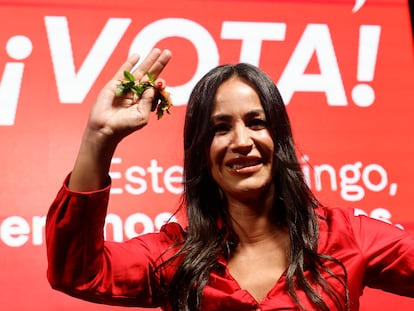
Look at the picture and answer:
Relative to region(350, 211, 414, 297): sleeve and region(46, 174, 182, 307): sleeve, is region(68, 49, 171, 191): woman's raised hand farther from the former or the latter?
region(350, 211, 414, 297): sleeve

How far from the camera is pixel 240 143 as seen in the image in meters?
1.33

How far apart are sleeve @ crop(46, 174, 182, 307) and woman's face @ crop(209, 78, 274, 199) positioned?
18 centimetres

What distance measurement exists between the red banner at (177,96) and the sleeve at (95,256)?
448mm

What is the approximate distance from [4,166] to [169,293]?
664mm

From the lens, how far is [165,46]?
1929 mm

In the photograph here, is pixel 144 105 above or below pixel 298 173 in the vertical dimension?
above

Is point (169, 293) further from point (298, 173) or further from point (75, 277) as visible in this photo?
point (298, 173)

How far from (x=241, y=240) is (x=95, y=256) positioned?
12.7 inches

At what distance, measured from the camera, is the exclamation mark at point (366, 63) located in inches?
77.2

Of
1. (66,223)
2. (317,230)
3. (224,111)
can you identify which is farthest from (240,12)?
(66,223)

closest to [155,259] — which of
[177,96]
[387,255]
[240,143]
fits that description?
[240,143]

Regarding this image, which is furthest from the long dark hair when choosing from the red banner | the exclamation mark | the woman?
the exclamation mark

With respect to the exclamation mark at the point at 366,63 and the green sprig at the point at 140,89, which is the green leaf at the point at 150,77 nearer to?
the green sprig at the point at 140,89

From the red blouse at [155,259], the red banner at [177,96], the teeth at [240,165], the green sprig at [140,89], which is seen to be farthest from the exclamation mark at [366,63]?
the green sprig at [140,89]
